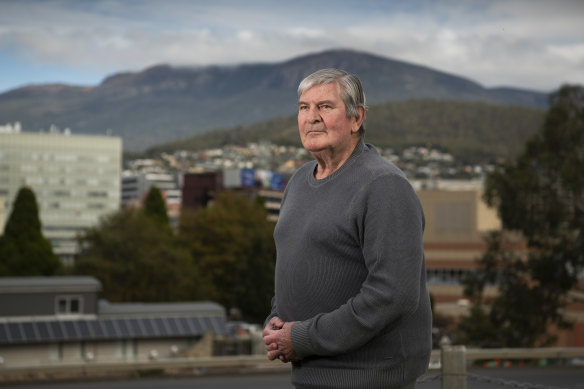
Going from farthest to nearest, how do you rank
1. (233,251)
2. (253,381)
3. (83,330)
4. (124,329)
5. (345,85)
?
(233,251)
(124,329)
(83,330)
(253,381)
(345,85)

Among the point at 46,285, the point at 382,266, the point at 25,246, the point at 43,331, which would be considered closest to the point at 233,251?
the point at 25,246

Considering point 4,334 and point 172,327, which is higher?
point 4,334

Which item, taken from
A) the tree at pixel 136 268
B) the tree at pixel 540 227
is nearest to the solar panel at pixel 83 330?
the tree at pixel 540 227

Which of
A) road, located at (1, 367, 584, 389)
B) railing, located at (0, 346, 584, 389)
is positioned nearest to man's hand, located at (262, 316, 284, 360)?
railing, located at (0, 346, 584, 389)

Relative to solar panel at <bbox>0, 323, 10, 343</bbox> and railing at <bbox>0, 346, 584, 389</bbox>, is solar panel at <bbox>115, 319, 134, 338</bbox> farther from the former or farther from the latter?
railing at <bbox>0, 346, 584, 389</bbox>

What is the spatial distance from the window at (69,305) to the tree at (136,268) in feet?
36.8

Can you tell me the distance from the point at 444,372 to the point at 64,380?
4.20m

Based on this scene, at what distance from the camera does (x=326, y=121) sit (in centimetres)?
249

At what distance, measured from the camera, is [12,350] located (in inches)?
952

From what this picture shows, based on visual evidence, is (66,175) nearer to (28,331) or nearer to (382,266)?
(28,331)

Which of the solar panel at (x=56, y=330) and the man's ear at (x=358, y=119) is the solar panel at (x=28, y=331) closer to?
the solar panel at (x=56, y=330)

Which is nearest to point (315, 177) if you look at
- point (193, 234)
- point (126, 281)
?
point (126, 281)

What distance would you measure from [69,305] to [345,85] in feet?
84.8

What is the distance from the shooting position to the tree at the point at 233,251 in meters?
43.4
